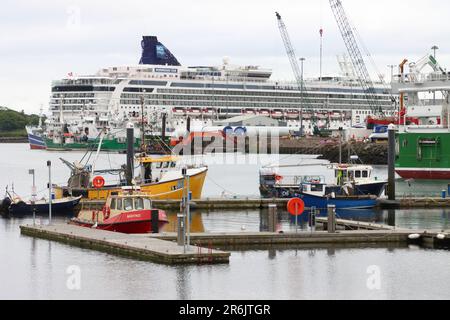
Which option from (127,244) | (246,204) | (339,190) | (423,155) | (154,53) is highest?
(154,53)

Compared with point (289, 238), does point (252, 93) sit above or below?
above

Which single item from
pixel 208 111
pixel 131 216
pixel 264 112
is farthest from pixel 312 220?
pixel 264 112

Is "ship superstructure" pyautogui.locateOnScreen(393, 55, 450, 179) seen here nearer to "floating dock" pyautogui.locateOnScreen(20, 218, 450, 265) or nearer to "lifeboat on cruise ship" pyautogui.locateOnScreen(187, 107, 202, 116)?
"floating dock" pyautogui.locateOnScreen(20, 218, 450, 265)

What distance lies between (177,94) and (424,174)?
94.6m

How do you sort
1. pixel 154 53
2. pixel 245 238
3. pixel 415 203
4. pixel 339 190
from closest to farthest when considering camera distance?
pixel 245 238
pixel 339 190
pixel 415 203
pixel 154 53

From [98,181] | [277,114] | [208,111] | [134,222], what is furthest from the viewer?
[277,114]

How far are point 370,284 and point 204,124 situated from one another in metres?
131

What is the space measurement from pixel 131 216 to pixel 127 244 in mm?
4594

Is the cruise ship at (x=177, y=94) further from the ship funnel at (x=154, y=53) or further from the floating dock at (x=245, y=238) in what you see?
the floating dock at (x=245, y=238)

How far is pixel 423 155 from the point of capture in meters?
83.9

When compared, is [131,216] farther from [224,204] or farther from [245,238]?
[224,204]

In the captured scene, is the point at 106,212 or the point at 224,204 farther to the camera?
the point at 224,204
